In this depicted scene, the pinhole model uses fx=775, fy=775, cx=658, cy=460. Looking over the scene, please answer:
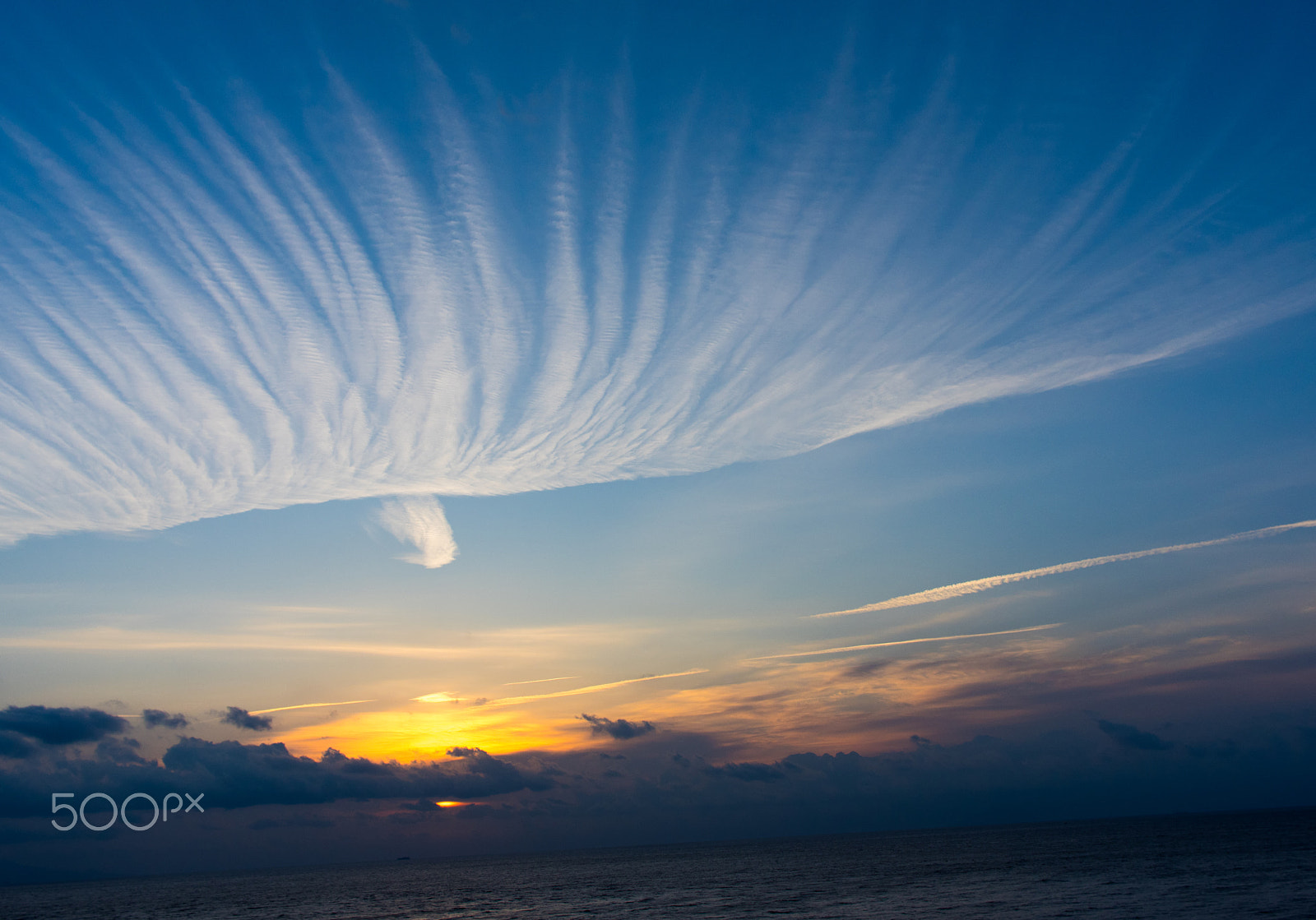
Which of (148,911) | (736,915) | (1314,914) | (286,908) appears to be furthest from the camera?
(148,911)

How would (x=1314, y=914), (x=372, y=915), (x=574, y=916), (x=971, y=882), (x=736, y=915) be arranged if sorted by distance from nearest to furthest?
(x=1314, y=914) < (x=736, y=915) < (x=574, y=916) < (x=971, y=882) < (x=372, y=915)

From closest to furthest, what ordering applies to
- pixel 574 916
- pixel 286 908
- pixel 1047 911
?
pixel 1047 911 < pixel 574 916 < pixel 286 908

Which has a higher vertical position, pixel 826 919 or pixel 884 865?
pixel 826 919

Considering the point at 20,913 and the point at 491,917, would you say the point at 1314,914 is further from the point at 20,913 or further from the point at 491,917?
the point at 20,913

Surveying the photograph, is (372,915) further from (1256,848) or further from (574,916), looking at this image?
(1256,848)

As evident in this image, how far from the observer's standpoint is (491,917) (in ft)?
389

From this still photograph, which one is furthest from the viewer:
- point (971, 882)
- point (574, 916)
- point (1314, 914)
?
point (971, 882)

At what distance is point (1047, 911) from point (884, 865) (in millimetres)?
124925

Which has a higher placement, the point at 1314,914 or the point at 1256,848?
the point at 1314,914

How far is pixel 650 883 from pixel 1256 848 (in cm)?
13720

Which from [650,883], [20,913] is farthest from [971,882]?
[20,913]

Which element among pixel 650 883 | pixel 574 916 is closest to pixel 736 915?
pixel 574 916

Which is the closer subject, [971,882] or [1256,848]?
[971,882]

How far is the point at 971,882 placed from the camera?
129125 millimetres
